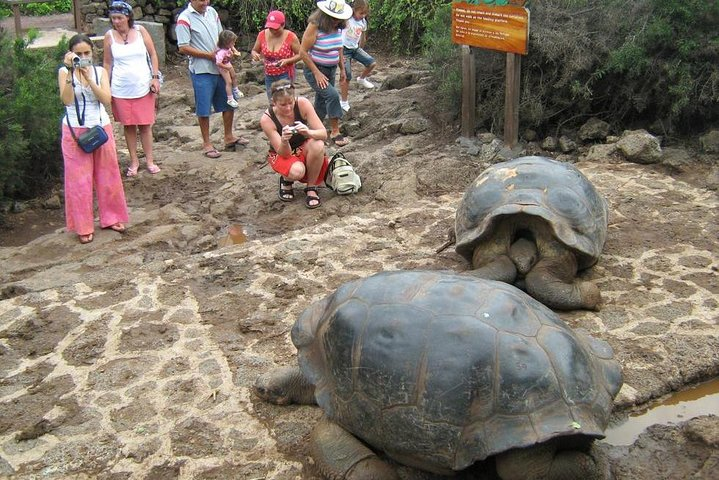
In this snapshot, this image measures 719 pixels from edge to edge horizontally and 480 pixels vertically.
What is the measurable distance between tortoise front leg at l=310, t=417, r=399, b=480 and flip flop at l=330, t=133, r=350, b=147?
5120mm

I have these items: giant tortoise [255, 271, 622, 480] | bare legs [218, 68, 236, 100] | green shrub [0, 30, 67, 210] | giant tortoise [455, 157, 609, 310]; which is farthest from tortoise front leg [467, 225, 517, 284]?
green shrub [0, 30, 67, 210]

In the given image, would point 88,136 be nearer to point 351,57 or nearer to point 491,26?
point 491,26

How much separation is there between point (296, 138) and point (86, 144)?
1.76 metres

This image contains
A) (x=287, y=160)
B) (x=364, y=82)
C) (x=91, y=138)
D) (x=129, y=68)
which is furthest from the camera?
(x=364, y=82)

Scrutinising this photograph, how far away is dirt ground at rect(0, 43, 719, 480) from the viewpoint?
10.6ft

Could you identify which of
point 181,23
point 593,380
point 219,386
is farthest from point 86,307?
point 181,23

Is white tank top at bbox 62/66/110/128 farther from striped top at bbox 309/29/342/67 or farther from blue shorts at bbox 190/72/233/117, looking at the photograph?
striped top at bbox 309/29/342/67

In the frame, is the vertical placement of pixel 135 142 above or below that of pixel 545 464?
below

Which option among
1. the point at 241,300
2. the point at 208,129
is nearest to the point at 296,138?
the point at 208,129

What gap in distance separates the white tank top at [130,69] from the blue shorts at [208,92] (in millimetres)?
722

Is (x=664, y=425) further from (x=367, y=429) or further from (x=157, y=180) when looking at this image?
(x=157, y=180)

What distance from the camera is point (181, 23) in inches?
284

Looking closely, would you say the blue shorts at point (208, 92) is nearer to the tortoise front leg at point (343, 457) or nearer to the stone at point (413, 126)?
the stone at point (413, 126)

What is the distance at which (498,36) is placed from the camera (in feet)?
22.4
